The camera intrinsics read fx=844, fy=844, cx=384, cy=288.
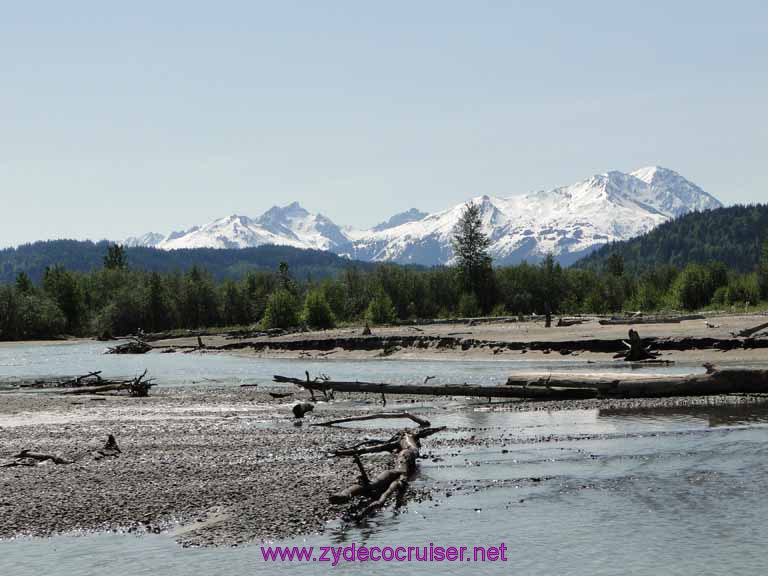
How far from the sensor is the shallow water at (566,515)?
44.8 feet

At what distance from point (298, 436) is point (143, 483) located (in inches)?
284

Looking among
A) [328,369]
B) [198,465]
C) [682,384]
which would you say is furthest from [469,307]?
[198,465]

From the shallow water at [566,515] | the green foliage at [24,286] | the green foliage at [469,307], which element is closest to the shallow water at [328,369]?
the shallow water at [566,515]

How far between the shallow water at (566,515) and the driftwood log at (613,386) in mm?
3557

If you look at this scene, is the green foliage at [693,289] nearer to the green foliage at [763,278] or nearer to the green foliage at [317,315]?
the green foliage at [763,278]

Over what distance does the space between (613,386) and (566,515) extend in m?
15.0

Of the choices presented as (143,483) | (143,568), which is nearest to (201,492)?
(143,483)

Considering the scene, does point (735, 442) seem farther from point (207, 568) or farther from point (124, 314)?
point (124, 314)

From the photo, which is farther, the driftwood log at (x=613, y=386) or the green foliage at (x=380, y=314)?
the green foliage at (x=380, y=314)

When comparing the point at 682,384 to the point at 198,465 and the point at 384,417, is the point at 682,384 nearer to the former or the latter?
the point at 384,417

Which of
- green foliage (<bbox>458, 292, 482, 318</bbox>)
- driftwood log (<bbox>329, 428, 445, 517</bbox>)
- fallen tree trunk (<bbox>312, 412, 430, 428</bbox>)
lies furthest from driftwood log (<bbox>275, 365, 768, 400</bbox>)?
green foliage (<bbox>458, 292, 482, 318</bbox>)

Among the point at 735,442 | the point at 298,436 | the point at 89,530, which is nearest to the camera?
the point at 89,530

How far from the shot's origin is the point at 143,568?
13430mm

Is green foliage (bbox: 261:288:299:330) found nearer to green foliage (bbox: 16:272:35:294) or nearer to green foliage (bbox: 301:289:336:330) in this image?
green foliage (bbox: 301:289:336:330)
